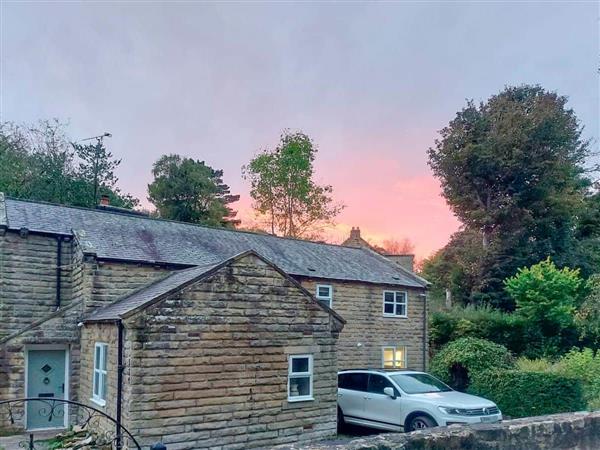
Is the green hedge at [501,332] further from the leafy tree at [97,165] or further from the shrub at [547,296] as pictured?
the leafy tree at [97,165]

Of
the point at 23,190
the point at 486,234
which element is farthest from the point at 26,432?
the point at 486,234

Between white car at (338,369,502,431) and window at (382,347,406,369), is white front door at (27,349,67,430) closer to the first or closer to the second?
white car at (338,369,502,431)

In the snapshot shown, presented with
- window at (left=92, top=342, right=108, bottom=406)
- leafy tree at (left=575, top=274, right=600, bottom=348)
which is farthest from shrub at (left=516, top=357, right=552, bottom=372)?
window at (left=92, top=342, right=108, bottom=406)

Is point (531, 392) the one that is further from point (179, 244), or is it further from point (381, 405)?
point (179, 244)

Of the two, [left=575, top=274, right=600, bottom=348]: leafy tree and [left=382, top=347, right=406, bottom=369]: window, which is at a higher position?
[left=575, top=274, right=600, bottom=348]: leafy tree

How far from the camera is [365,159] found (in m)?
28.3

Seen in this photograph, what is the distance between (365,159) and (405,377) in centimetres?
1530

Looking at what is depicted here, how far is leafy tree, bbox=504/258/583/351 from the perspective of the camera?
24766 mm

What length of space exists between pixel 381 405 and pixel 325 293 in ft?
24.0

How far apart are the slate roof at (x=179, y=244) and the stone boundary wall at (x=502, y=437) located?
40.7 ft

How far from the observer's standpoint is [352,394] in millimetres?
15812

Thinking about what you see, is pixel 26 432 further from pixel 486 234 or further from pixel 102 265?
pixel 486 234

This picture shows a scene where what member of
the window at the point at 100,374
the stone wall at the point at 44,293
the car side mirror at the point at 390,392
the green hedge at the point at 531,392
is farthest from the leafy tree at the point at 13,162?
the green hedge at the point at 531,392

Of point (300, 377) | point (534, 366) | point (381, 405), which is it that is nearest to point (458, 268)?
point (534, 366)
